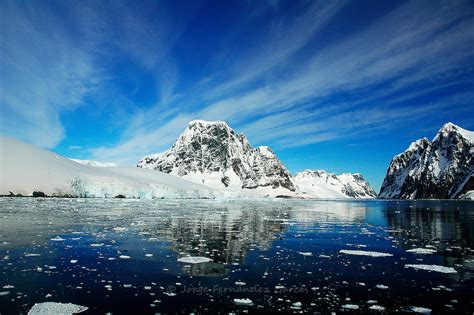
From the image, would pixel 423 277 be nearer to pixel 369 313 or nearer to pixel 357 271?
pixel 357 271

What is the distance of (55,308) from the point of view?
6758 millimetres

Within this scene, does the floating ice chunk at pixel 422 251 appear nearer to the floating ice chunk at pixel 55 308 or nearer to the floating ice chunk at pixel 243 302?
the floating ice chunk at pixel 243 302

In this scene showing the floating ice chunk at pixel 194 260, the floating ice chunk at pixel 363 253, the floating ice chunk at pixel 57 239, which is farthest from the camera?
the floating ice chunk at pixel 57 239

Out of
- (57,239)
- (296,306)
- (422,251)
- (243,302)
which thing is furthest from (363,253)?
(57,239)

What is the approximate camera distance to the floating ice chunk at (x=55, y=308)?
654cm

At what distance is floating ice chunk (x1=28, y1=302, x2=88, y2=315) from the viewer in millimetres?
6542

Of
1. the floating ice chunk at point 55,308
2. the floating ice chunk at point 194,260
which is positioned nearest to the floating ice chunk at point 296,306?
the floating ice chunk at point 55,308

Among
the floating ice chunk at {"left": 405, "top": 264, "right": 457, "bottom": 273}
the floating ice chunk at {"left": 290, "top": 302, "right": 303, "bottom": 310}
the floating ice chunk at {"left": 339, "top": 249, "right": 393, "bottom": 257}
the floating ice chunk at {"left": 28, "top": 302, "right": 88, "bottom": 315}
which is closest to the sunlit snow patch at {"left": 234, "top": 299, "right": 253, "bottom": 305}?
the floating ice chunk at {"left": 290, "top": 302, "right": 303, "bottom": 310}

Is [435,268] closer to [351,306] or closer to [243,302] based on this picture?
[351,306]

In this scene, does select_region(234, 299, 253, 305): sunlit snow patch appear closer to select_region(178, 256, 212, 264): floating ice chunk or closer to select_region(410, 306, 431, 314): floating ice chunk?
select_region(410, 306, 431, 314): floating ice chunk

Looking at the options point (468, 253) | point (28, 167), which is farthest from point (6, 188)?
point (468, 253)

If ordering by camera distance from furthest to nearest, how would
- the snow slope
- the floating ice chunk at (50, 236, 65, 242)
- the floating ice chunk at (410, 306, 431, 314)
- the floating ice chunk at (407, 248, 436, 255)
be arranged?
the snow slope < the floating ice chunk at (50, 236, 65, 242) < the floating ice chunk at (407, 248, 436, 255) < the floating ice chunk at (410, 306, 431, 314)

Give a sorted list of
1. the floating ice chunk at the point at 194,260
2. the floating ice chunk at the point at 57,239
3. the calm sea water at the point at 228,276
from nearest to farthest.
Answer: the calm sea water at the point at 228,276, the floating ice chunk at the point at 194,260, the floating ice chunk at the point at 57,239

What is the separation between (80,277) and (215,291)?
3939 mm
